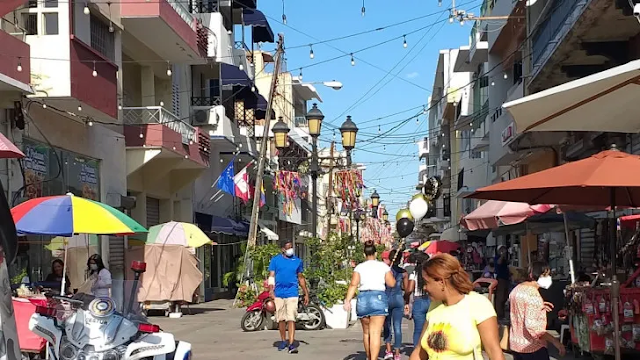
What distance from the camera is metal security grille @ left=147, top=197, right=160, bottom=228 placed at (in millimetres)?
26408

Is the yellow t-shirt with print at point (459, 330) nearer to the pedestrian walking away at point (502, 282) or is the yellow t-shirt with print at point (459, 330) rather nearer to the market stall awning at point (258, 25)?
the pedestrian walking away at point (502, 282)

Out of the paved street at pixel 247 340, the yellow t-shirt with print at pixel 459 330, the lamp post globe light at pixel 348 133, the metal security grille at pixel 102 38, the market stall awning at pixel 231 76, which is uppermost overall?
the market stall awning at pixel 231 76

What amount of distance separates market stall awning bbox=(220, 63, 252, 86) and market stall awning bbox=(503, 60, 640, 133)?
75.1 ft

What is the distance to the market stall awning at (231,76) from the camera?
29.7 metres

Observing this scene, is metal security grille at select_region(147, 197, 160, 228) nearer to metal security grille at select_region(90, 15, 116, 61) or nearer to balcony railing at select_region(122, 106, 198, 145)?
balcony railing at select_region(122, 106, 198, 145)

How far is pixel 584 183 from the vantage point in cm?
681

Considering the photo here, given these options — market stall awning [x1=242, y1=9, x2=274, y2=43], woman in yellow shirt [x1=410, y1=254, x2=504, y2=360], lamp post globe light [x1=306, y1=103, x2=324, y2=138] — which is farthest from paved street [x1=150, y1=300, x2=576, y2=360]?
market stall awning [x1=242, y1=9, x2=274, y2=43]

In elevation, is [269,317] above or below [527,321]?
below

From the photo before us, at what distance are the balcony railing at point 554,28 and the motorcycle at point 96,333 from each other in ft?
37.6

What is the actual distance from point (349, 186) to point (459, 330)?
148 ft

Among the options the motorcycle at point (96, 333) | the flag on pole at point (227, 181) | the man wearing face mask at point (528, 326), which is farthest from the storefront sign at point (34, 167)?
the flag on pole at point (227, 181)

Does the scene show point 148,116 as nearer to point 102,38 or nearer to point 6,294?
point 102,38

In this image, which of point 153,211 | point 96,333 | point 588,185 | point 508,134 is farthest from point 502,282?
point 96,333

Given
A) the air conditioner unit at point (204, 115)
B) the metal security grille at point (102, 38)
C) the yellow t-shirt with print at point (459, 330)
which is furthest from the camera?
the air conditioner unit at point (204, 115)
